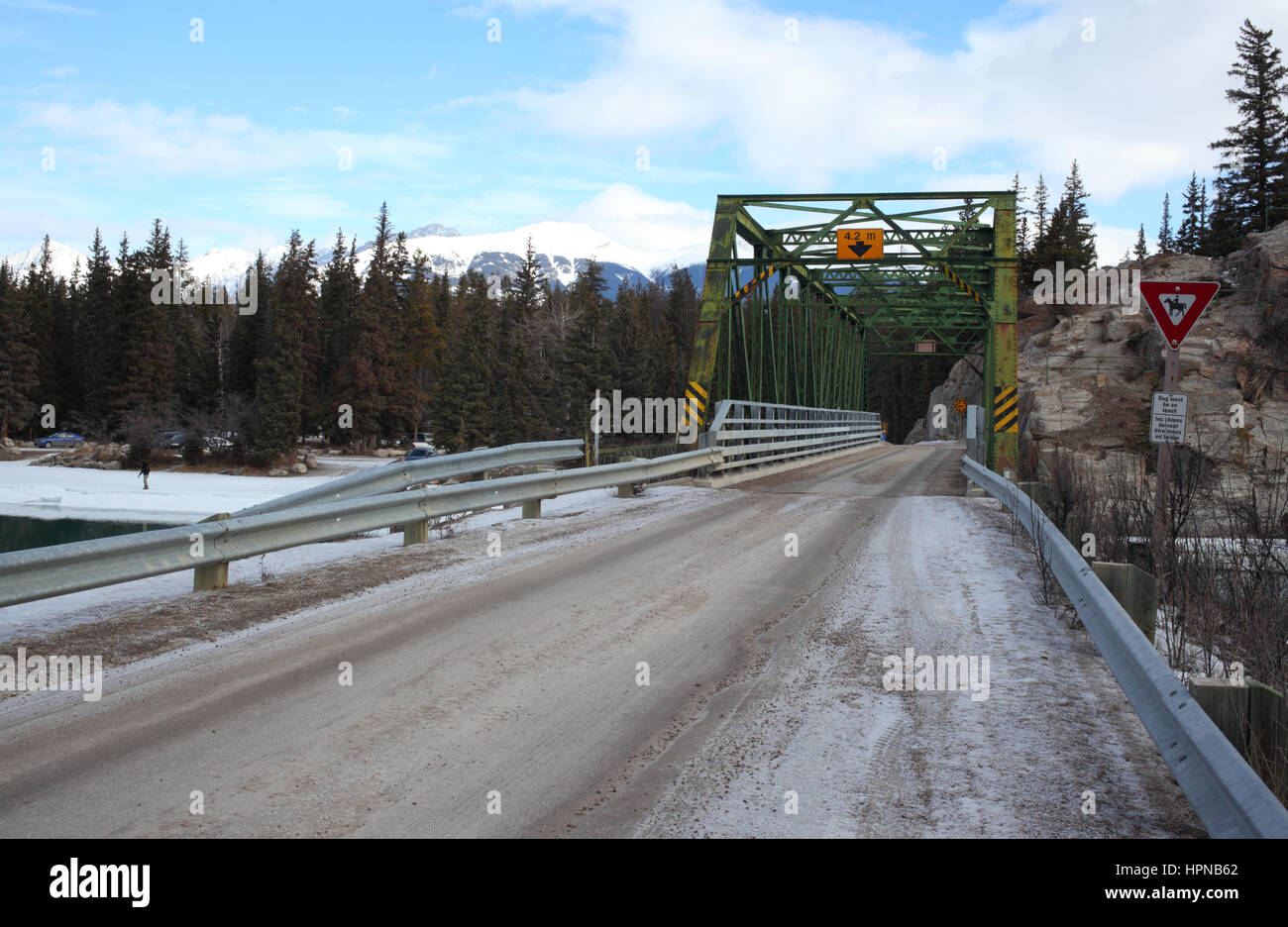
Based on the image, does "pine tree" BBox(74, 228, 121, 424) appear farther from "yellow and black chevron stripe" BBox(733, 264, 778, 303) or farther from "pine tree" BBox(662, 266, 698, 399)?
"yellow and black chevron stripe" BBox(733, 264, 778, 303)

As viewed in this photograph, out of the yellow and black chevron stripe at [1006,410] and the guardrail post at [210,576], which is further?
the yellow and black chevron stripe at [1006,410]

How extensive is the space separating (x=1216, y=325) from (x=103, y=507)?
145 feet

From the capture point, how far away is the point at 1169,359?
715 cm

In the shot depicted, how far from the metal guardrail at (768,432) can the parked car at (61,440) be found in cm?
6443

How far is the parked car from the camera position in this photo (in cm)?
7137

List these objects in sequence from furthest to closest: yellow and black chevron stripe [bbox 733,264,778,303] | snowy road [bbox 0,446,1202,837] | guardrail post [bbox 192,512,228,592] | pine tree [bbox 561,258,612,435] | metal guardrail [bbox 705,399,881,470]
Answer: pine tree [bbox 561,258,612,435] < yellow and black chevron stripe [bbox 733,264,778,303] < metal guardrail [bbox 705,399,881,470] < guardrail post [bbox 192,512,228,592] < snowy road [bbox 0,446,1202,837]

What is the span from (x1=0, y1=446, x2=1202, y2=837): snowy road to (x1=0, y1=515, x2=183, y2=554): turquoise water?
34.1 meters

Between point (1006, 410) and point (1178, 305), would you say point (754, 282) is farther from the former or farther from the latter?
point (1178, 305)

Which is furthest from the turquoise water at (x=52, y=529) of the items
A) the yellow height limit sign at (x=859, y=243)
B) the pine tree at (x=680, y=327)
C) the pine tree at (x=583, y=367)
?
the pine tree at (x=680, y=327)

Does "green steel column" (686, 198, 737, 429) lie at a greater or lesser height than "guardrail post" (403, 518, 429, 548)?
greater

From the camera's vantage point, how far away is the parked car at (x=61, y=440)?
234ft

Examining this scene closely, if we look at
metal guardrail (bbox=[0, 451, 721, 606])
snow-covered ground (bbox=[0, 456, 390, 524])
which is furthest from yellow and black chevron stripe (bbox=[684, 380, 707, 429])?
snow-covered ground (bbox=[0, 456, 390, 524])

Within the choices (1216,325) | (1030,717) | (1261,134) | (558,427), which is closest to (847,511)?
(1030,717)

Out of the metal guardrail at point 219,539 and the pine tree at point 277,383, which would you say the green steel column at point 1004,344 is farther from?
the pine tree at point 277,383
